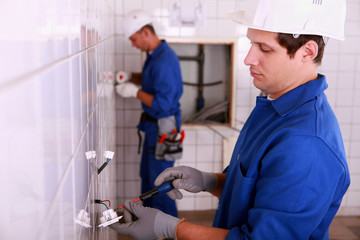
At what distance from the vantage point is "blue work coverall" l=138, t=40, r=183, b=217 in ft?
8.80

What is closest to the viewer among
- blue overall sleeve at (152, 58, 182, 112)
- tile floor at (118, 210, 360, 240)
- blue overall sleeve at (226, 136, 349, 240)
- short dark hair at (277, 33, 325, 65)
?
blue overall sleeve at (226, 136, 349, 240)

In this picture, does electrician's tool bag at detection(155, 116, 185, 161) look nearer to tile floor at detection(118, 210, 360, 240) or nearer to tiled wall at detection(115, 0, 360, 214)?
tiled wall at detection(115, 0, 360, 214)

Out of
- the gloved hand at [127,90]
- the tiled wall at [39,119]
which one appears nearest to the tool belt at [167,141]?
the gloved hand at [127,90]

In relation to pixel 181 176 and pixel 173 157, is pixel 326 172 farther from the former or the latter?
pixel 173 157

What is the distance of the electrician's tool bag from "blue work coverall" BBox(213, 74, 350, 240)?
167 cm

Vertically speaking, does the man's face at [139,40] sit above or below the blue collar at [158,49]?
above

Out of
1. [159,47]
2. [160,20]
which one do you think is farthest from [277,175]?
[160,20]

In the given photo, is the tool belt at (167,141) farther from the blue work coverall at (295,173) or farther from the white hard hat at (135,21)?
the blue work coverall at (295,173)

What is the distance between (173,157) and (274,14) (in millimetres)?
1873

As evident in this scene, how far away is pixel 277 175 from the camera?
0.97m

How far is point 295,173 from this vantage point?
0.95m

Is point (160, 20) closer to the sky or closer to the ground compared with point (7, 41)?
closer to the sky

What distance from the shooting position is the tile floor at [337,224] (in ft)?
10.3

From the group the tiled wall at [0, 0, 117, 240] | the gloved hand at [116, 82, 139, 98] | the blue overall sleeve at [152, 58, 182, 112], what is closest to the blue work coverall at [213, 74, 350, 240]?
the tiled wall at [0, 0, 117, 240]
